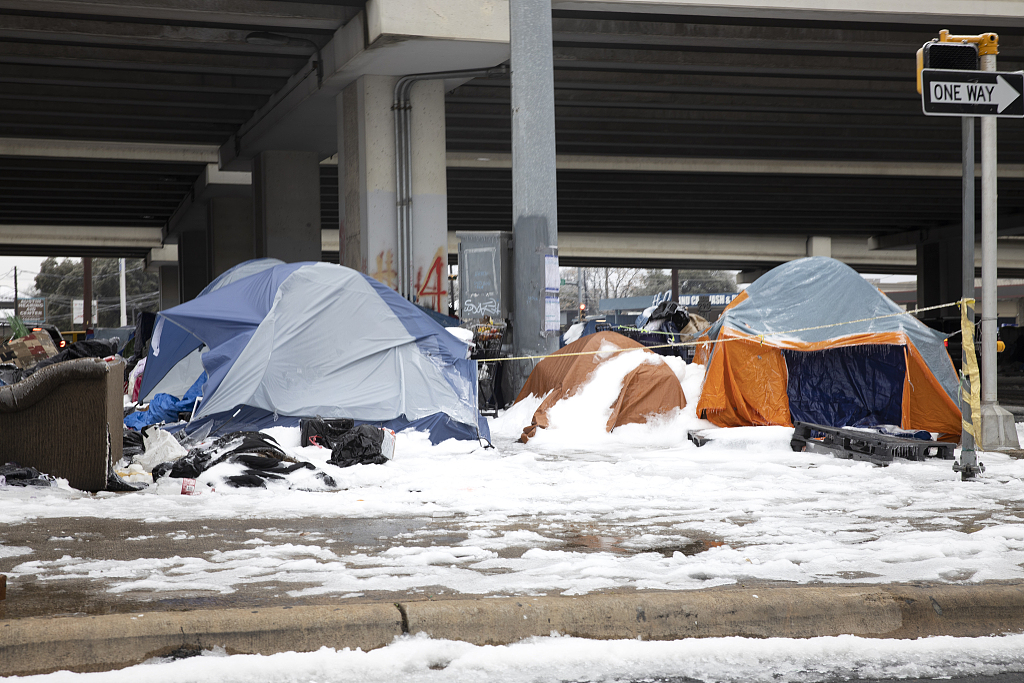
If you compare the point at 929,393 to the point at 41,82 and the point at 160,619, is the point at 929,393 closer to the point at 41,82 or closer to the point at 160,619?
the point at 160,619

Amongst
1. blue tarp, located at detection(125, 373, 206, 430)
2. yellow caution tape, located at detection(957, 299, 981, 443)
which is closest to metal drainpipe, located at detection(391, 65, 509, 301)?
blue tarp, located at detection(125, 373, 206, 430)

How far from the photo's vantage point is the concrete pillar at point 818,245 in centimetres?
4862

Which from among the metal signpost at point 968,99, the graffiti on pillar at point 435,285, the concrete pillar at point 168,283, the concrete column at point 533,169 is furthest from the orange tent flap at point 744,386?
the concrete pillar at point 168,283

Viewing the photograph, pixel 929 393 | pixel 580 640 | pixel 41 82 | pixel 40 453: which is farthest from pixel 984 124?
pixel 41 82

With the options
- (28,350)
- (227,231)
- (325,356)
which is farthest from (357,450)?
(227,231)

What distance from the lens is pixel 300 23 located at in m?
17.2

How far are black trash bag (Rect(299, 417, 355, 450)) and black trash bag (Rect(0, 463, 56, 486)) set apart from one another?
290cm

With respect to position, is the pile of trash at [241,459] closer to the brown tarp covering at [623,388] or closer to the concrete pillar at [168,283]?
the brown tarp covering at [623,388]

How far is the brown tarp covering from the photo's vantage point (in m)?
12.6

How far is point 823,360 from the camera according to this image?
43.4 ft

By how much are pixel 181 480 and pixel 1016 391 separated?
71.0 feet

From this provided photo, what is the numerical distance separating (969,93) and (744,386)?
4953 mm

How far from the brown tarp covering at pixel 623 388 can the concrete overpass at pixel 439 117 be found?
5.60 meters

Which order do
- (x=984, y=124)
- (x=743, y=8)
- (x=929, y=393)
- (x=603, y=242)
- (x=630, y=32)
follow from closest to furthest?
1. (x=984, y=124)
2. (x=929, y=393)
3. (x=743, y=8)
4. (x=630, y=32)
5. (x=603, y=242)
